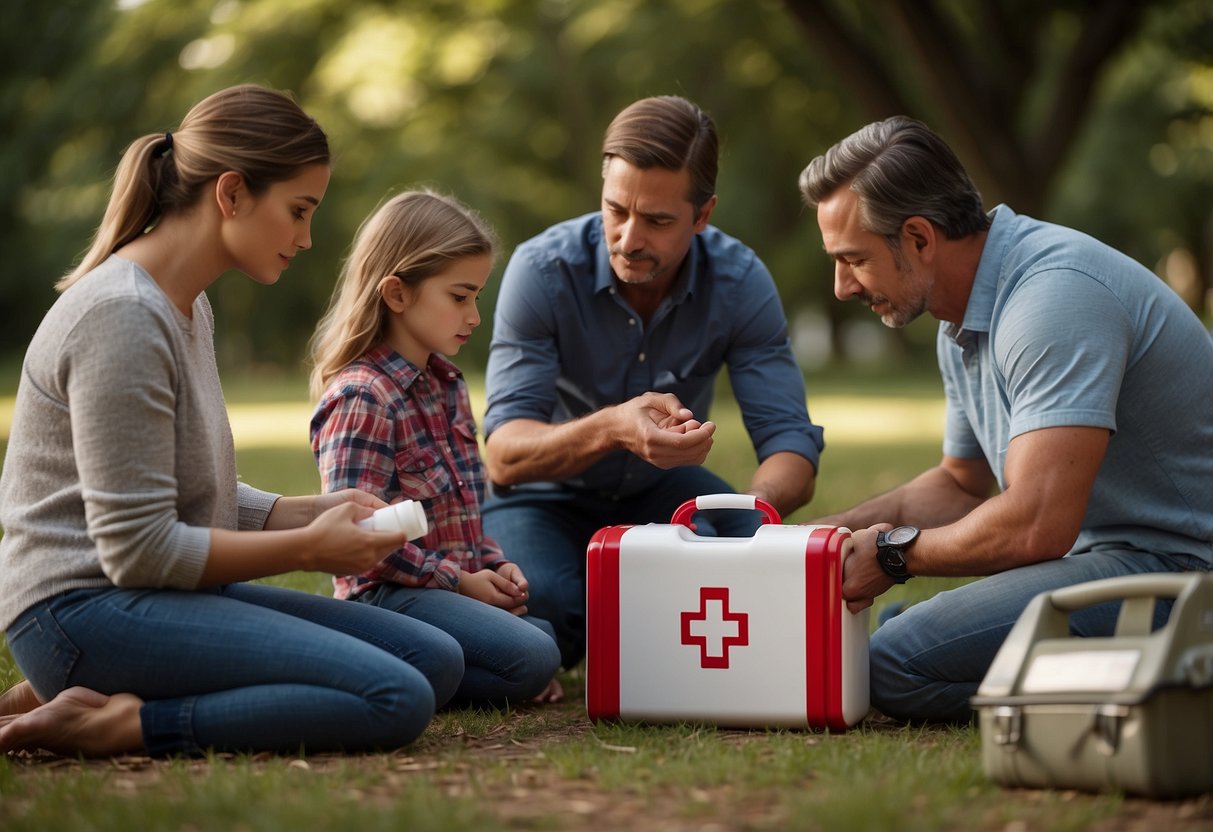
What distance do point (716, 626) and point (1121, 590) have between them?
0.97 metres

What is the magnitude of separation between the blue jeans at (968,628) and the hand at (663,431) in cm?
69

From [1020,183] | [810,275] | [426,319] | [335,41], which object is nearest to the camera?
[426,319]

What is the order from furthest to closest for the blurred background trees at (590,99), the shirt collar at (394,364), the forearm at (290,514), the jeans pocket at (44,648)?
1. the blurred background trees at (590,99)
2. the shirt collar at (394,364)
3. the forearm at (290,514)
4. the jeans pocket at (44,648)

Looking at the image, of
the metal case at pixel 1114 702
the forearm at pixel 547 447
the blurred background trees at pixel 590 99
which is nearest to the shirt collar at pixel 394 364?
the forearm at pixel 547 447

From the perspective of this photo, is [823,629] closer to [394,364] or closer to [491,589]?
[491,589]

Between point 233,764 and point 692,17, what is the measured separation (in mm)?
15167

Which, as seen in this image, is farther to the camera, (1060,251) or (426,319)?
(426,319)

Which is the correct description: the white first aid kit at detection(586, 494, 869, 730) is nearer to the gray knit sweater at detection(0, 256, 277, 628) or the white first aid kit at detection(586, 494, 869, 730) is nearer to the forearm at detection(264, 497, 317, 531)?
the forearm at detection(264, 497, 317, 531)

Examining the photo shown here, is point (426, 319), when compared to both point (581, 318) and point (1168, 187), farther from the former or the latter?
point (1168, 187)

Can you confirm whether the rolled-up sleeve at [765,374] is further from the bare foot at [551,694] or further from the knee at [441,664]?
the knee at [441,664]

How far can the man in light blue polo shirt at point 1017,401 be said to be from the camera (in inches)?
128

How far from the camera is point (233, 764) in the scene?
9.81ft

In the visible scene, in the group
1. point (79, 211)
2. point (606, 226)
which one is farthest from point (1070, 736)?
point (79, 211)

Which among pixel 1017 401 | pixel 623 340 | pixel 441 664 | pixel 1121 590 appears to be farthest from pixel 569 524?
pixel 1121 590
